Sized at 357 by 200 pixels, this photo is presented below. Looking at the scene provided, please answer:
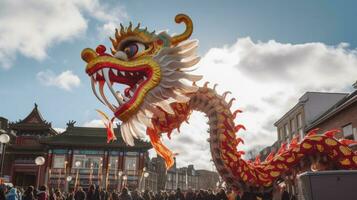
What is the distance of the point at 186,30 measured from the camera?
14.7ft

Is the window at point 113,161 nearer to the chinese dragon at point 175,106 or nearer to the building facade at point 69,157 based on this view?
the building facade at point 69,157

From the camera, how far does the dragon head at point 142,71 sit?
4262mm

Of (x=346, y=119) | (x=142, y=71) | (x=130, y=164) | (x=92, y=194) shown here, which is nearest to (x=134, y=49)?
(x=142, y=71)

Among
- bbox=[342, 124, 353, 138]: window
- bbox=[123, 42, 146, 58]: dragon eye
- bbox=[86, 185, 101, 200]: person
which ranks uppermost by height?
bbox=[342, 124, 353, 138]: window

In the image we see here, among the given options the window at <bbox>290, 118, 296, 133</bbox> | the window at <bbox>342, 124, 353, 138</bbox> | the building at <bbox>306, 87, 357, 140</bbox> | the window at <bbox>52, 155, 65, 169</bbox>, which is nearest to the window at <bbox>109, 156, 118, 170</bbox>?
the window at <bbox>52, 155, 65, 169</bbox>

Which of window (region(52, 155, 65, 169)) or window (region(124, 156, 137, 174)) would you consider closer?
window (region(52, 155, 65, 169))

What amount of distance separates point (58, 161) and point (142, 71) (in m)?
36.0

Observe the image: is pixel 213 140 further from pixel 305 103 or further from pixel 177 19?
pixel 305 103

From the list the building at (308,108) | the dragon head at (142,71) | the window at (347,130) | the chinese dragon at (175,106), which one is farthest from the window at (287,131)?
the dragon head at (142,71)

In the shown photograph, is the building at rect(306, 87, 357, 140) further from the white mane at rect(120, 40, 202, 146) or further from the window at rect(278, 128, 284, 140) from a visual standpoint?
the white mane at rect(120, 40, 202, 146)

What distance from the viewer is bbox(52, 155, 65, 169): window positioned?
3688 centimetres

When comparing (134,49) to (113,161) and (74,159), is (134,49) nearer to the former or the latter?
(113,161)

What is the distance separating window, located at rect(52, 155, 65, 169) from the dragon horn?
35697 millimetres

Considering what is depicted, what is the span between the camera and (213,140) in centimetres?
468
